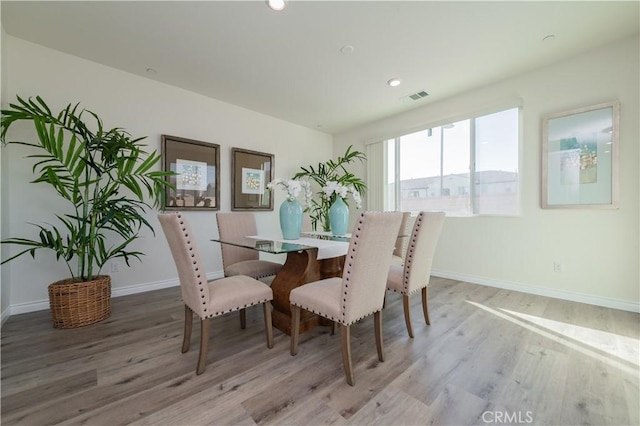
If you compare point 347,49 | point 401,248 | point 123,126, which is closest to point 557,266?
point 401,248

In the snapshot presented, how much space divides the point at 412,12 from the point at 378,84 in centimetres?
122

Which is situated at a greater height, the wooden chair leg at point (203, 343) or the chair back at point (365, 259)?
the chair back at point (365, 259)

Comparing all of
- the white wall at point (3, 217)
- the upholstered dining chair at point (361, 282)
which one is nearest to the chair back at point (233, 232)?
the upholstered dining chair at point (361, 282)

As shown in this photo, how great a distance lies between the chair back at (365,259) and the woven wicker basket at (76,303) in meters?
2.27

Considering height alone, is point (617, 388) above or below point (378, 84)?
below

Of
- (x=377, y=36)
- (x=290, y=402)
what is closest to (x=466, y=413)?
(x=290, y=402)

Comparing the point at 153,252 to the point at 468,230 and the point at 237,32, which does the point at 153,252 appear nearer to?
the point at 237,32

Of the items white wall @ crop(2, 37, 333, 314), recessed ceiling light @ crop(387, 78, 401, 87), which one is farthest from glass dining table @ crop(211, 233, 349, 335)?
recessed ceiling light @ crop(387, 78, 401, 87)

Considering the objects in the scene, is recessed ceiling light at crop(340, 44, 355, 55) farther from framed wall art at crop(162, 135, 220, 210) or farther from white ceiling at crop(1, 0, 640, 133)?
framed wall art at crop(162, 135, 220, 210)

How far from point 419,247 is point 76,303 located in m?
2.89

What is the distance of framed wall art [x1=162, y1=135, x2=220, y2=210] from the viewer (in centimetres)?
333

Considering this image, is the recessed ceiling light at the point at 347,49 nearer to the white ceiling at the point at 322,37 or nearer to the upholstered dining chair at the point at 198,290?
the white ceiling at the point at 322,37

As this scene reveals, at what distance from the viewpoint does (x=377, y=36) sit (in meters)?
2.41

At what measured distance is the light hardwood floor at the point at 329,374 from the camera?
127cm
